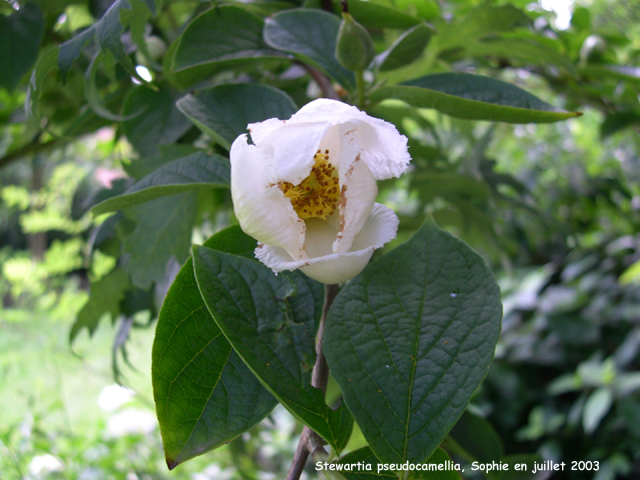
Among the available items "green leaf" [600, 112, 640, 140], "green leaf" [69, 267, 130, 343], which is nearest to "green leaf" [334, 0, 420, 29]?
"green leaf" [69, 267, 130, 343]

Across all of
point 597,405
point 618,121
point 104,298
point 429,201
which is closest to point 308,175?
point 104,298

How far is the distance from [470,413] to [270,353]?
0.33 metres

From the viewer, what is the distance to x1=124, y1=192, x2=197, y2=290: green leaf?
44cm

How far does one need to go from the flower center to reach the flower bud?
3.7 inches

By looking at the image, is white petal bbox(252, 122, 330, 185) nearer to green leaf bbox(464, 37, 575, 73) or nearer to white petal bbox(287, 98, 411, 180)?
white petal bbox(287, 98, 411, 180)

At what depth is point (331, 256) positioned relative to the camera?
256 mm

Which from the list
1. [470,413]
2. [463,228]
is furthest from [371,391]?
[463,228]

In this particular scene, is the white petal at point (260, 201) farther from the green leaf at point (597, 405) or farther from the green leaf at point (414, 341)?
the green leaf at point (597, 405)

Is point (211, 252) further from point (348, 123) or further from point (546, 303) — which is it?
point (546, 303)

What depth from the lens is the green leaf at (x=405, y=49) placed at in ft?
1.35

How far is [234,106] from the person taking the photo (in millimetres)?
375

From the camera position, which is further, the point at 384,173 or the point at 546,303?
the point at 546,303

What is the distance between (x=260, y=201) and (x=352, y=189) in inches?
2.1

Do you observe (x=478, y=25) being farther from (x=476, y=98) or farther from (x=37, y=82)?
(x=37, y=82)
